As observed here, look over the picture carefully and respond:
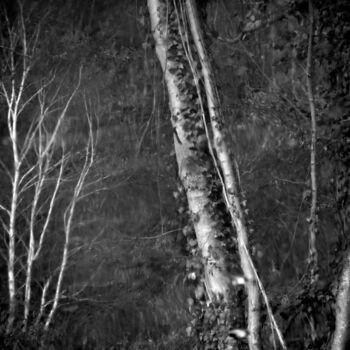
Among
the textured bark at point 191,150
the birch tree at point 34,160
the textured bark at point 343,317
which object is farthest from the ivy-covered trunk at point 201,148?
the birch tree at point 34,160

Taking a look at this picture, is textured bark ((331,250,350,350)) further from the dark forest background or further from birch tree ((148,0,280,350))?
the dark forest background

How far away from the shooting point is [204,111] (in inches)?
118

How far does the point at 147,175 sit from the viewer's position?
800 centimetres

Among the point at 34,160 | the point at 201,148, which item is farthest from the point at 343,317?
the point at 34,160

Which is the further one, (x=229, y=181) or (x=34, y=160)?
(x=34, y=160)

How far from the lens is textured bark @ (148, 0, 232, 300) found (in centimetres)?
282

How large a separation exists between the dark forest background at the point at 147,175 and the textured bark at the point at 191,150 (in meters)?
1.16

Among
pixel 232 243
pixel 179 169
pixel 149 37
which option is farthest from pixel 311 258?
pixel 149 37

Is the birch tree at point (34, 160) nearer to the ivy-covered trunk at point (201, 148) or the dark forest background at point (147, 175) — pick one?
the dark forest background at point (147, 175)

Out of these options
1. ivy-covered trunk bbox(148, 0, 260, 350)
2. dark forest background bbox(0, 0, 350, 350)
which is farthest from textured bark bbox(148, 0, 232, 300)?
dark forest background bbox(0, 0, 350, 350)

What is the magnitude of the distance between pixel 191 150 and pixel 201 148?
78 millimetres

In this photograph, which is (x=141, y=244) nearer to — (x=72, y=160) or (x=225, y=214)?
(x=72, y=160)

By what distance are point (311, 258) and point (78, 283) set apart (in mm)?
5278

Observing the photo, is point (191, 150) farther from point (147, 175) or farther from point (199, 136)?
point (147, 175)
